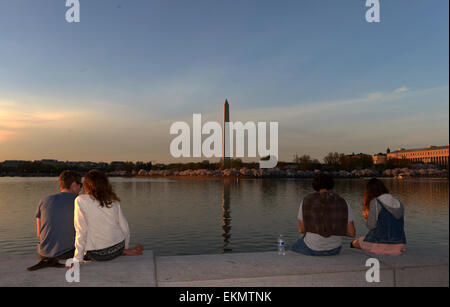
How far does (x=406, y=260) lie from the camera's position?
5.73 metres

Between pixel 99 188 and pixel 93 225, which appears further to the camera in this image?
pixel 93 225

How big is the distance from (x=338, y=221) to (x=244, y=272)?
2056 millimetres

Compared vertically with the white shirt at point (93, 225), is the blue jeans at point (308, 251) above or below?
below

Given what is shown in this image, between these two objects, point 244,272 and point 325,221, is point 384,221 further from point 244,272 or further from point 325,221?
point 244,272

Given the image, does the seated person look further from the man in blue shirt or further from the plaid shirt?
the man in blue shirt

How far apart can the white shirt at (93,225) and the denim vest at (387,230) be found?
459 centimetres

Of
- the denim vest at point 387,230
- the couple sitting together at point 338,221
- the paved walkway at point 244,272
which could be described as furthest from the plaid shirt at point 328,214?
the denim vest at point 387,230

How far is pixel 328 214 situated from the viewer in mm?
6250

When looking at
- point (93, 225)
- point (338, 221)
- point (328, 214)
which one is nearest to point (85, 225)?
point (93, 225)

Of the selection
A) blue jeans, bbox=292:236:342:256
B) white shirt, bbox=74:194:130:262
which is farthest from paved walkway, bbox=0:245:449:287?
white shirt, bbox=74:194:130:262

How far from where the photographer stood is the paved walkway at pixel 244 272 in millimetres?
4992

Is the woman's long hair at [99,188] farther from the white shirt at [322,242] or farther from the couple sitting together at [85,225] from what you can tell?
the white shirt at [322,242]

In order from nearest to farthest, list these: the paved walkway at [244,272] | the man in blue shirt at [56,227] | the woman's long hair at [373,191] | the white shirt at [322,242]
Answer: the paved walkway at [244,272] < the man in blue shirt at [56,227] < the white shirt at [322,242] < the woman's long hair at [373,191]

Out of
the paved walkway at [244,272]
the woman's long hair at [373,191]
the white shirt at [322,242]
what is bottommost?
the paved walkway at [244,272]
